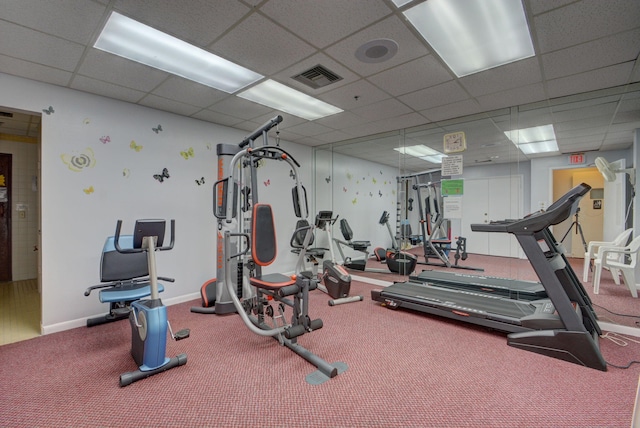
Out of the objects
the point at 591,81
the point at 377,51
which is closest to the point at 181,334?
the point at 377,51

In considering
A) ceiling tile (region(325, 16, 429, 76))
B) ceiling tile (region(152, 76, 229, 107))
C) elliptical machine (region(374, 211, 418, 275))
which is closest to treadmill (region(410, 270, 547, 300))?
elliptical machine (region(374, 211, 418, 275))

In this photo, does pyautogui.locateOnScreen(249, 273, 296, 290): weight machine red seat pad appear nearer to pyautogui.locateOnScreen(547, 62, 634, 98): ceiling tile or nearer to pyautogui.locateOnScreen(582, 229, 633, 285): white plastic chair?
pyautogui.locateOnScreen(547, 62, 634, 98): ceiling tile

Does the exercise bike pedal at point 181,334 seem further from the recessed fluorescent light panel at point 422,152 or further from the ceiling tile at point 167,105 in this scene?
the recessed fluorescent light panel at point 422,152

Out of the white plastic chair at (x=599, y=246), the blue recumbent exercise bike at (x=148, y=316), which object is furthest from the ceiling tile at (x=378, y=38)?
the white plastic chair at (x=599, y=246)

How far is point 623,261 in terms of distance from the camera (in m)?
3.57

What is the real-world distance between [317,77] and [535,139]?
4.13 m

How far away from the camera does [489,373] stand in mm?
2145

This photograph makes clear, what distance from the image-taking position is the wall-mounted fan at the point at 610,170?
3.68 metres

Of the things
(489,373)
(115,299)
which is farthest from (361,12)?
(115,299)

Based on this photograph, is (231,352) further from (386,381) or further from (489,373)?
(489,373)

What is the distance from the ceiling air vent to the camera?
273cm

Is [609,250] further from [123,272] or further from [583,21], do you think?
[123,272]

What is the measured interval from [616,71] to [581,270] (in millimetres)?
3543

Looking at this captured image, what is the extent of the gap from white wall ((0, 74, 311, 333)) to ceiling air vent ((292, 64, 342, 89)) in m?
2.00
